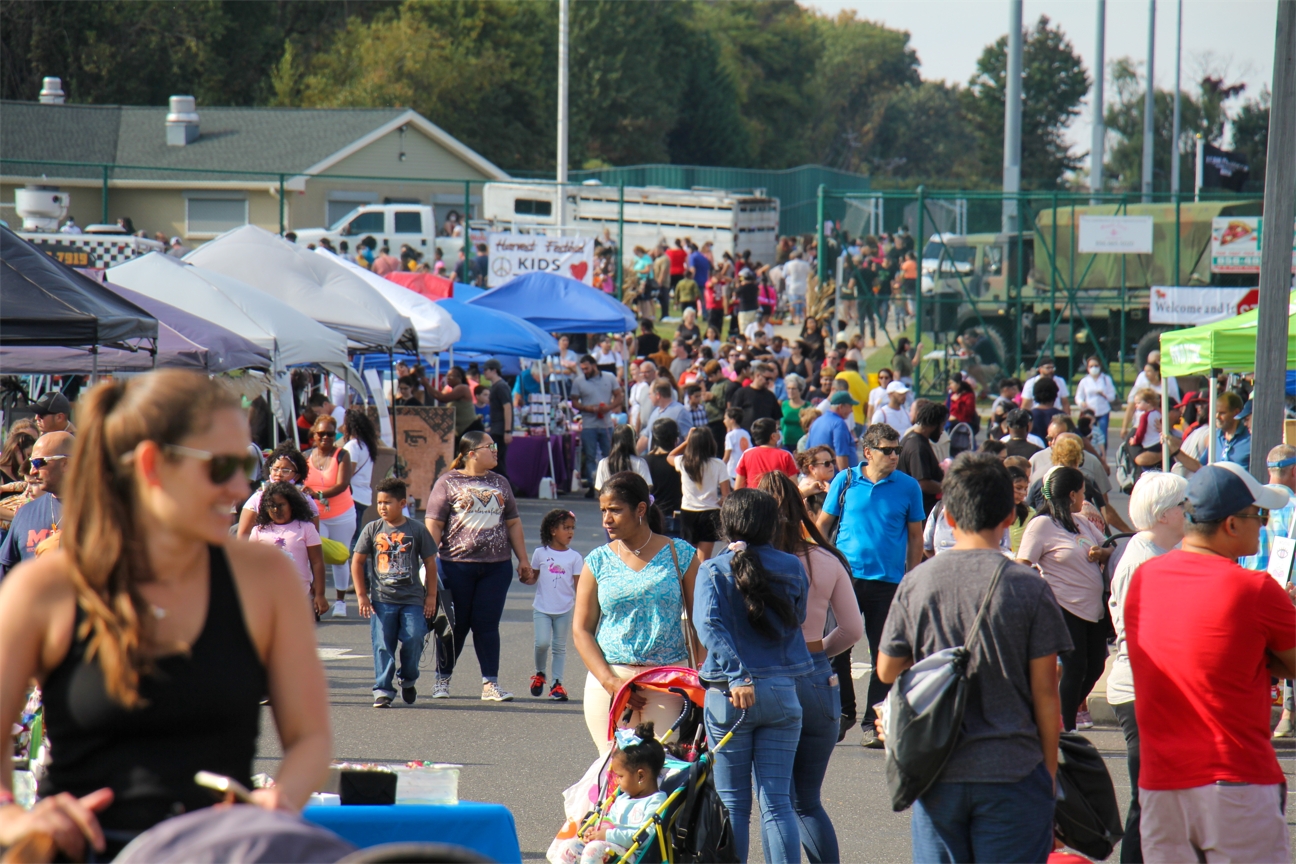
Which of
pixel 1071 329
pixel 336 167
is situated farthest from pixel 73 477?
pixel 336 167

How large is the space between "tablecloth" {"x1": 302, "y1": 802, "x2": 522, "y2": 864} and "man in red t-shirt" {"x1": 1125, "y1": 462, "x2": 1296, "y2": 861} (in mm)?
1991

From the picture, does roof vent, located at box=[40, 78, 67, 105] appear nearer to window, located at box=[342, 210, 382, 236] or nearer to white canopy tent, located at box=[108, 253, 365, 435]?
window, located at box=[342, 210, 382, 236]

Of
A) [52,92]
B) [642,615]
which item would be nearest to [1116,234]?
[642,615]

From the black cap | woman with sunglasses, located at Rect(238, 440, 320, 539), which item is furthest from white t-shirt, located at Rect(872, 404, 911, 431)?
the black cap

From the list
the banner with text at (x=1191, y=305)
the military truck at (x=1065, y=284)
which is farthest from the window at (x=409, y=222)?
the banner with text at (x=1191, y=305)

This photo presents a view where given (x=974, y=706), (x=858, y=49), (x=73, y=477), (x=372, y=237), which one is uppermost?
(x=858, y=49)

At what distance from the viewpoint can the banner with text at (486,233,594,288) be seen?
22172 millimetres

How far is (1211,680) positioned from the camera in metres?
4.12

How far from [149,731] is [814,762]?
3420mm

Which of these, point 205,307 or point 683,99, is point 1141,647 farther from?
point 683,99

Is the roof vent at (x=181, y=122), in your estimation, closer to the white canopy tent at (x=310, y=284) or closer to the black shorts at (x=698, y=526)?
the white canopy tent at (x=310, y=284)

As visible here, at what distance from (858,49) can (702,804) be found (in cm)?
10448

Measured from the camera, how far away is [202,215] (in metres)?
37.6

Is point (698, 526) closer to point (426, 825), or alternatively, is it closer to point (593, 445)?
point (593, 445)
